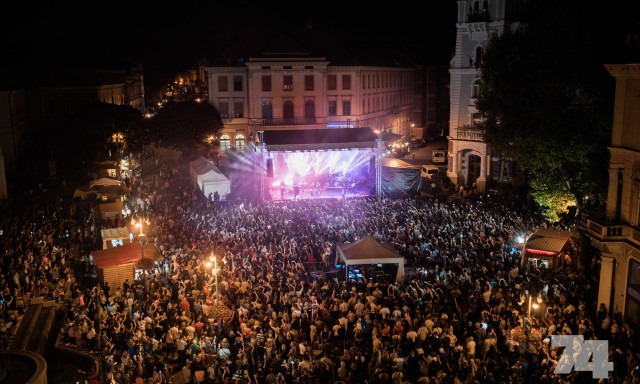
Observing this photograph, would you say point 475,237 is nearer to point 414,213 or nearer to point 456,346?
point 414,213

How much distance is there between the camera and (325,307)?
55.7 ft

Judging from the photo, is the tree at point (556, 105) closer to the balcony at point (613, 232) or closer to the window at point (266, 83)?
the balcony at point (613, 232)

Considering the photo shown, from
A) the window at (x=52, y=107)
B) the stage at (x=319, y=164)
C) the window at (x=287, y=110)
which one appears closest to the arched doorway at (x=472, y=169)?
the stage at (x=319, y=164)

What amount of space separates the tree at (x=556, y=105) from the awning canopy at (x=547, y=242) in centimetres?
347

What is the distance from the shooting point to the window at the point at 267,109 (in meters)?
51.9

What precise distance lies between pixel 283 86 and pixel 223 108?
18.5 feet

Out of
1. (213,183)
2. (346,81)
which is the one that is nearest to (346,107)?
(346,81)

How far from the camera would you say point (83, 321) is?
16641 millimetres

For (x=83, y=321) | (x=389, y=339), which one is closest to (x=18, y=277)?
(x=83, y=321)

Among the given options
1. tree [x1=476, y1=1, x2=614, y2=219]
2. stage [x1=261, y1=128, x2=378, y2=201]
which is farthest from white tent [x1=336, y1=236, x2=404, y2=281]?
stage [x1=261, y1=128, x2=378, y2=201]

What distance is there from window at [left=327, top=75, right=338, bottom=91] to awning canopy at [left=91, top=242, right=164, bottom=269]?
1365 inches

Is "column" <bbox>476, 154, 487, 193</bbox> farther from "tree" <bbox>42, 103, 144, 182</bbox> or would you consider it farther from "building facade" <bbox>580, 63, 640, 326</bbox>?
"tree" <bbox>42, 103, 144, 182</bbox>

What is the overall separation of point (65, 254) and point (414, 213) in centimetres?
1519

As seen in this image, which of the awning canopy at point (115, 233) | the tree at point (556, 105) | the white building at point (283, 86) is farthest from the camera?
the white building at point (283, 86)
